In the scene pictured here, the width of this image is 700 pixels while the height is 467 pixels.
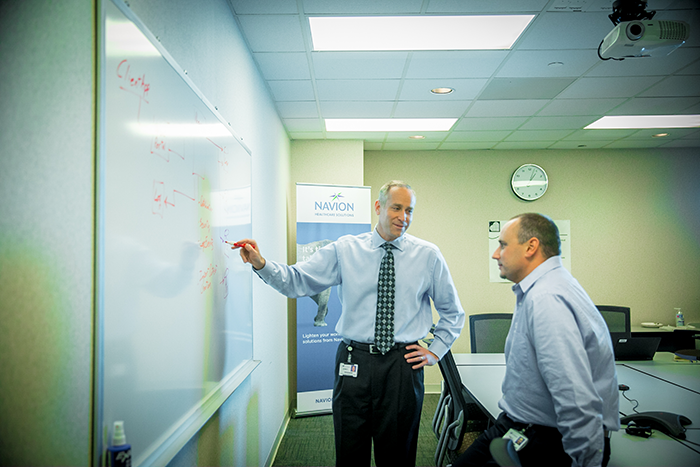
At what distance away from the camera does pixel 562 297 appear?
1.44m

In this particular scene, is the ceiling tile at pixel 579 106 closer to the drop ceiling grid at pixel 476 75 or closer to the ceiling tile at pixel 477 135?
the drop ceiling grid at pixel 476 75

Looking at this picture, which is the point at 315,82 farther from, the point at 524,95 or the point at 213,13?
the point at 524,95

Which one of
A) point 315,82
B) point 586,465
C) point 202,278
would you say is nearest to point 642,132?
point 315,82

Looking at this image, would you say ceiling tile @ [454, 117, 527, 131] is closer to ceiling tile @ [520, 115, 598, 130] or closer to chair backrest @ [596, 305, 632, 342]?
ceiling tile @ [520, 115, 598, 130]

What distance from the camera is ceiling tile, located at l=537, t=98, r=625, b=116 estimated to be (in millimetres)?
3502

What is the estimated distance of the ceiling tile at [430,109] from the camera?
353 cm

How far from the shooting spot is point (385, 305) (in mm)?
2004

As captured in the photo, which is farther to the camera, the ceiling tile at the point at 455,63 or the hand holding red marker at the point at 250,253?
the ceiling tile at the point at 455,63

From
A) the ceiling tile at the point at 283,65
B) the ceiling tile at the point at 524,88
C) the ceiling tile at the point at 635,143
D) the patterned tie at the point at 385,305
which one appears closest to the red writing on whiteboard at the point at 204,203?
the patterned tie at the point at 385,305

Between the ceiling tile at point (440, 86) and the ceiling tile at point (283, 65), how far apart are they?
2.39ft

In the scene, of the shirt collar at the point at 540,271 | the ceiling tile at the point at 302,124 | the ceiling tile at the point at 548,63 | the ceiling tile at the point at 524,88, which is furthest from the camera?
the ceiling tile at the point at 302,124

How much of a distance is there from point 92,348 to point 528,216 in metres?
1.46

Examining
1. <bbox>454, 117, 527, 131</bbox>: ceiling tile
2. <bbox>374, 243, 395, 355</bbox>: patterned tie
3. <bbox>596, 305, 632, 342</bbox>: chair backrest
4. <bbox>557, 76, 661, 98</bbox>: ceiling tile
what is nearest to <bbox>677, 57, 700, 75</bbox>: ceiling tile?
<bbox>557, 76, 661, 98</bbox>: ceiling tile

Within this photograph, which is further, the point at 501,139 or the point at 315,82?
the point at 501,139
